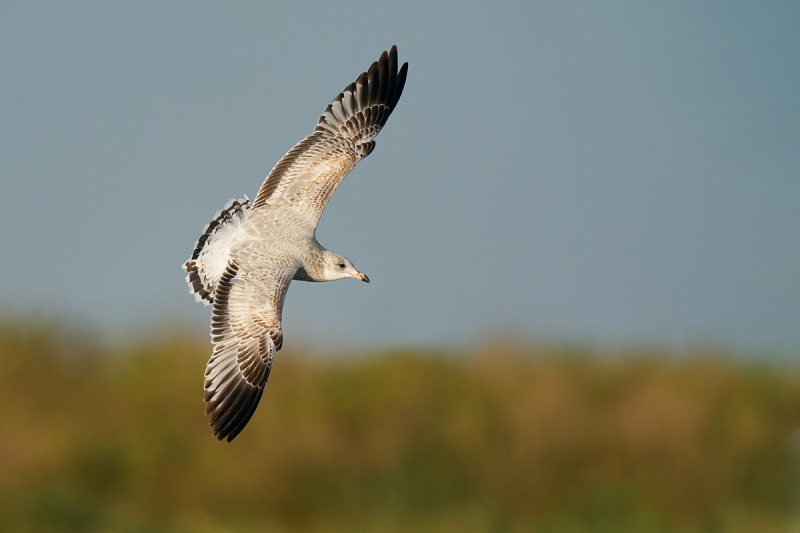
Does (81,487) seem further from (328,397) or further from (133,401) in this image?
(328,397)

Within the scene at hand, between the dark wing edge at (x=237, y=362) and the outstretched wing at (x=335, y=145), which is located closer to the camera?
the dark wing edge at (x=237, y=362)

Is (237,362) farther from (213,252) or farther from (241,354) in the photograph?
(213,252)

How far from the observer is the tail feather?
447 inches

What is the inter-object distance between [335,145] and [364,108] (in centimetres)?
52

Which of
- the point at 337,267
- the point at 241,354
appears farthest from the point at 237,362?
the point at 337,267

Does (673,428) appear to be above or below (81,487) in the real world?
above

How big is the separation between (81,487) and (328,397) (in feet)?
15.1

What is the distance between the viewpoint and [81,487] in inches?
867

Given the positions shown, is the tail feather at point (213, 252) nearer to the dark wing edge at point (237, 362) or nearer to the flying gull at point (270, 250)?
the flying gull at point (270, 250)

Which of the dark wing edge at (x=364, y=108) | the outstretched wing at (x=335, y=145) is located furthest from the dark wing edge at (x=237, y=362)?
the dark wing edge at (x=364, y=108)

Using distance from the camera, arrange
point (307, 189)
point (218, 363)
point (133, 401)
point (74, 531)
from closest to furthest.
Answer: point (218, 363) → point (307, 189) → point (74, 531) → point (133, 401)

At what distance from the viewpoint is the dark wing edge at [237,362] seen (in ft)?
35.1

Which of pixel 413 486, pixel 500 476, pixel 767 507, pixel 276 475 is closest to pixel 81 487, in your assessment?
pixel 276 475

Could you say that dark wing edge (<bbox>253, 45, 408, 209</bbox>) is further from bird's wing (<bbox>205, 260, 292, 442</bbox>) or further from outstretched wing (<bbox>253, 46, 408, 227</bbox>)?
bird's wing (<bbox>205, 260, 292, 442</bbox>)
